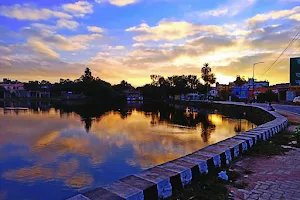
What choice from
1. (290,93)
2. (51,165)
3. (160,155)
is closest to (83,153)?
(51,165)

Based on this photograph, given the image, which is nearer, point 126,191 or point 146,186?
point 126,191

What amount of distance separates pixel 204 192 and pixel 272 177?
1589 mm

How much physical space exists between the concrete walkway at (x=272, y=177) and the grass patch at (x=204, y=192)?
21cm

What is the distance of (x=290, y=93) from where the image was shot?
4122 cm

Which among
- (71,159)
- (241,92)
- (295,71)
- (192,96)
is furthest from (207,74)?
(71,159)

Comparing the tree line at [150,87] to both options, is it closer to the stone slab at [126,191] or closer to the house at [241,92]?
the house at [241,92]

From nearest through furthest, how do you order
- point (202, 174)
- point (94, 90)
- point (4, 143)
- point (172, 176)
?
point (172, 176)
point (202, 174)
point (4, 143)
point (94, 90)

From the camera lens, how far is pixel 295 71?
2141 centimetres

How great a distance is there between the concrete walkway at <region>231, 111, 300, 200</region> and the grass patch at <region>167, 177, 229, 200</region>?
0.21m

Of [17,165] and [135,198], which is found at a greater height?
[135,198]

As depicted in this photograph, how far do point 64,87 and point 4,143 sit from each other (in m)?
82.3

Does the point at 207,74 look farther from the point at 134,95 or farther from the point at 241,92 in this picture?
the point at 134,95

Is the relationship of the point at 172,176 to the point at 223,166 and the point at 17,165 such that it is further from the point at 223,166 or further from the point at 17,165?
the point at 17,165

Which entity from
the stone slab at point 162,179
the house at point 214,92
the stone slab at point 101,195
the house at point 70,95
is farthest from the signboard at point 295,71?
the house at point 70,95
